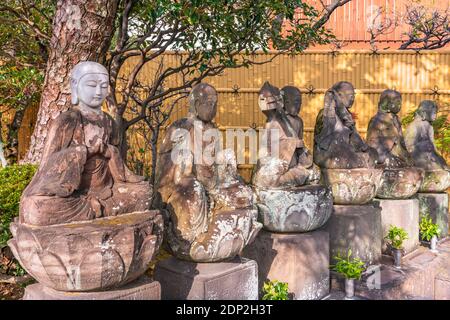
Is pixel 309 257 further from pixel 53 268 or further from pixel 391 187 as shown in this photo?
pixel 53 268

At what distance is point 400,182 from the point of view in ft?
15.2

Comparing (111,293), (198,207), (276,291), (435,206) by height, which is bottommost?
(276,291)

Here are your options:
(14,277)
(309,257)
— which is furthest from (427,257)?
(14,277)

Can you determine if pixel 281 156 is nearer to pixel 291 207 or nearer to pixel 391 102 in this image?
pixel 291 207

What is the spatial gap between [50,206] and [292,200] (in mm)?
1884

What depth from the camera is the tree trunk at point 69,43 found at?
3.85 metres

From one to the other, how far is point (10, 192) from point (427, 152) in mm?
4703

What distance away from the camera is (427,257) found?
4.63 meters

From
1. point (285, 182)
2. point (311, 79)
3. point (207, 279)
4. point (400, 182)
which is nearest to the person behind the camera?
point (207, 279)

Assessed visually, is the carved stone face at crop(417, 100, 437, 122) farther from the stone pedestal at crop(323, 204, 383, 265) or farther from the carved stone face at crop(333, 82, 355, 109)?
the stone pedestal at crop(323, 204, 383, 265)

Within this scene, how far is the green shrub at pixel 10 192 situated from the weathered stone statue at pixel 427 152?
4432mm

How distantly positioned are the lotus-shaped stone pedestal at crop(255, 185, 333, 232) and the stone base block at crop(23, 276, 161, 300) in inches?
50.1

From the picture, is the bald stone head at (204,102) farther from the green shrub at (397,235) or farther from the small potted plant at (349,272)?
the green shrub at (397,235)

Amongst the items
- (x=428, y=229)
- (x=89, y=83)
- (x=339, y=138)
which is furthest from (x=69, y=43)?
(x=428, y=229)
